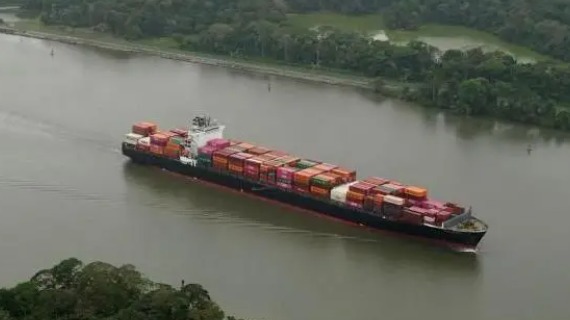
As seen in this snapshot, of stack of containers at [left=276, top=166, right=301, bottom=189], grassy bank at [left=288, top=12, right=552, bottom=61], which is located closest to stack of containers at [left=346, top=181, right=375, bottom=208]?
stack of containers at [left=276, top=166, right=301, bottom=189]

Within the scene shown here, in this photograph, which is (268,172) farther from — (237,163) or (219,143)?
(219,143)

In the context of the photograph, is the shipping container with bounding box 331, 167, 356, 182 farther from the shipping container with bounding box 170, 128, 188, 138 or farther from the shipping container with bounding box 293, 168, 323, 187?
the shipping container with bounding box 170, 128, 188, 138

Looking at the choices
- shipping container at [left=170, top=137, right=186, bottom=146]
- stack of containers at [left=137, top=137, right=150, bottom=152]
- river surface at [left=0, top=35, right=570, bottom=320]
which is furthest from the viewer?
stack of containers at [left=137, top=137, right=150, bottom=152]

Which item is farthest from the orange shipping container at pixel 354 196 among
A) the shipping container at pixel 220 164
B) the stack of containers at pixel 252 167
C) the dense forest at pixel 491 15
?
the dense forest at pixel 491 15

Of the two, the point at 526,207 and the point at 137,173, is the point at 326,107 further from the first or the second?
the point at 526,207

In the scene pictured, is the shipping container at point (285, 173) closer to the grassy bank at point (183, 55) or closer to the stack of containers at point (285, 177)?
Result: the stack of containers at point (285, 177)

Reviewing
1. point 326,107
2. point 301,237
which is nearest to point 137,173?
point 301,237

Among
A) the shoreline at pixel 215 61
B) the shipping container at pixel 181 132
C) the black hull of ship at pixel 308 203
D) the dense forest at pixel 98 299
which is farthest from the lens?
the shoreline at pixel 215 61

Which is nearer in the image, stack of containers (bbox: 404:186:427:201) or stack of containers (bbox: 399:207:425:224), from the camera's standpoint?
stack of containers (bbox: 399:207:425:224)
